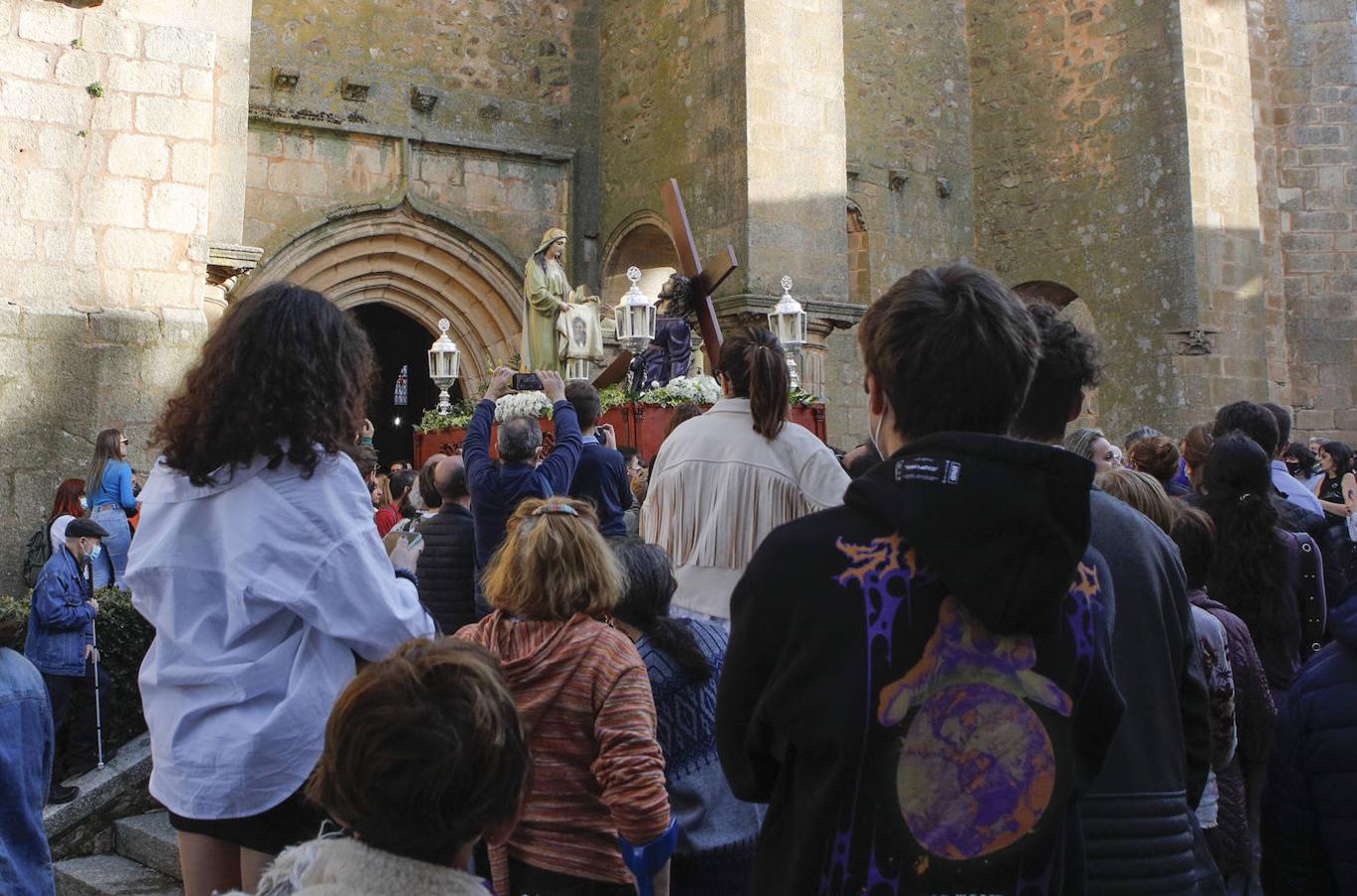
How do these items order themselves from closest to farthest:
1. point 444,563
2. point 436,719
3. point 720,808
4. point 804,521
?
point 436,719, point 804,521, point 720,808, point 444,563

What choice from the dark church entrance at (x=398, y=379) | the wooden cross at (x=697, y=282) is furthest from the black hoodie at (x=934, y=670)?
the dark church entrance at (x=398, y=379)

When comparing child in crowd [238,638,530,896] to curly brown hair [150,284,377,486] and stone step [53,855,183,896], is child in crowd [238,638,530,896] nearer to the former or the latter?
curly brown hair [150,284,377,486]

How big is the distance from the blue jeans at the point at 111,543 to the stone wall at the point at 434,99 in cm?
654

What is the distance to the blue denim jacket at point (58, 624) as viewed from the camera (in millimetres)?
4992

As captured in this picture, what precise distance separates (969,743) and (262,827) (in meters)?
1.31

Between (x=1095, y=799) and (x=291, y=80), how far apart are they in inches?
485

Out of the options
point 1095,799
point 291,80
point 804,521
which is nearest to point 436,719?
point 804,521

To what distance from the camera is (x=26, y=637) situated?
516cm

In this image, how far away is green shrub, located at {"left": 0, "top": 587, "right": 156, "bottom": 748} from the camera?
528 cm

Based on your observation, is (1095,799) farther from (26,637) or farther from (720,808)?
(26,637)

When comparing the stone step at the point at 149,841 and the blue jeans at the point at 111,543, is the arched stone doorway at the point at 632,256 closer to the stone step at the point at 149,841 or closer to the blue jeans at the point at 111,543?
the blue jeans at the point at 111,543

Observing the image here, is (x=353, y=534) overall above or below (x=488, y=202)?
below

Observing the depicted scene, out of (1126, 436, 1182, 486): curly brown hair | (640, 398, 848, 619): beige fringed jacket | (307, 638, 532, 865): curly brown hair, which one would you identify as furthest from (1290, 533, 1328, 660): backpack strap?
(307, 638, 532, 865): curly brown hair

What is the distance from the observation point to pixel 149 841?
4711mm
